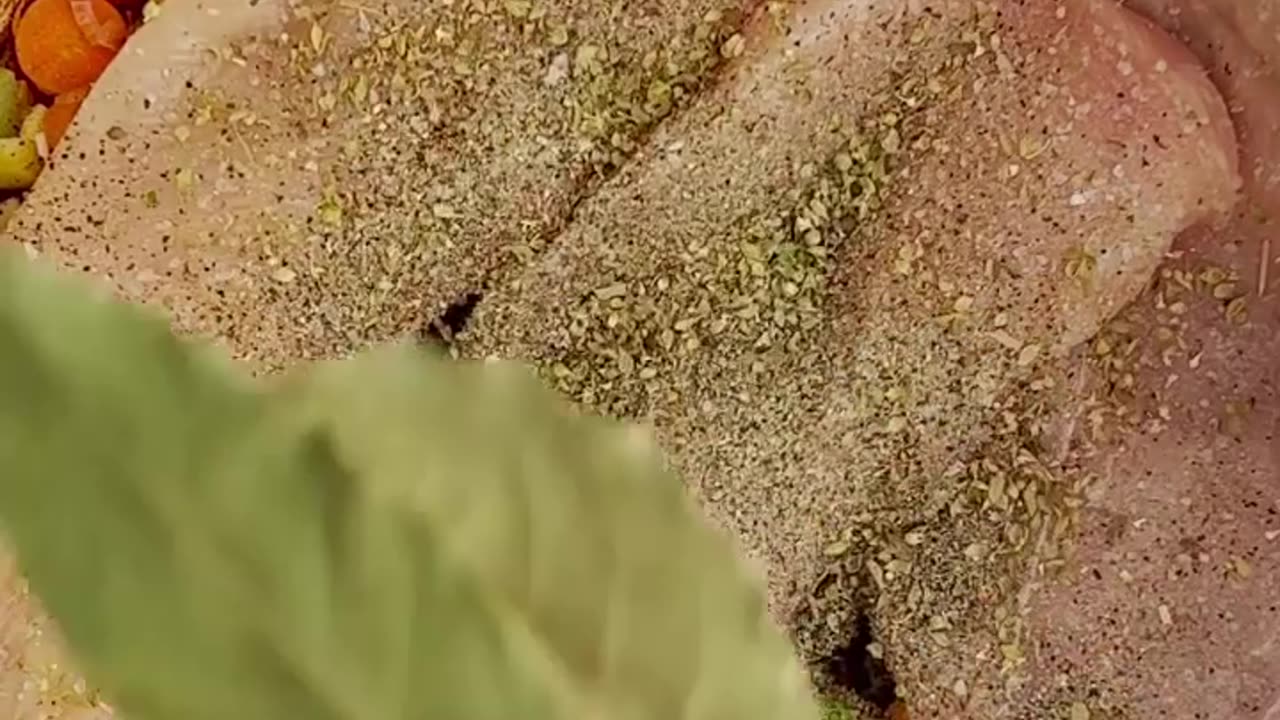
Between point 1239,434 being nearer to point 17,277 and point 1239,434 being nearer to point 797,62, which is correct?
point 797,62

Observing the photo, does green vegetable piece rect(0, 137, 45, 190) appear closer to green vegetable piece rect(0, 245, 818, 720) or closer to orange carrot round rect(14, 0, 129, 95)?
orange carrot round rect(14, 0, 129, 95)

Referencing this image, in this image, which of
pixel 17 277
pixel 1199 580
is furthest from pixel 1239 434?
pixel 17 277

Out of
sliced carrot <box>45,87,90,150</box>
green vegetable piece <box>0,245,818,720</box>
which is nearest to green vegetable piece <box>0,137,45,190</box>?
sliced carrot <box>45,87,90,150</box>

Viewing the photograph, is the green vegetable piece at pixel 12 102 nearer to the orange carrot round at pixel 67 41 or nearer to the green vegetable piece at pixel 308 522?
the orange carrot round at pixel 67 41

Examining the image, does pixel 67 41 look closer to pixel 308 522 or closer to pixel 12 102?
pixel 12 102

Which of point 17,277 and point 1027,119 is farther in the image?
point 1027,119

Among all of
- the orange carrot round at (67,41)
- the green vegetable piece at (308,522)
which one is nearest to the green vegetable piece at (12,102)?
the orange carrot round at (67,41)

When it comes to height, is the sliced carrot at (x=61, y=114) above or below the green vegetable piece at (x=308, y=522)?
below
